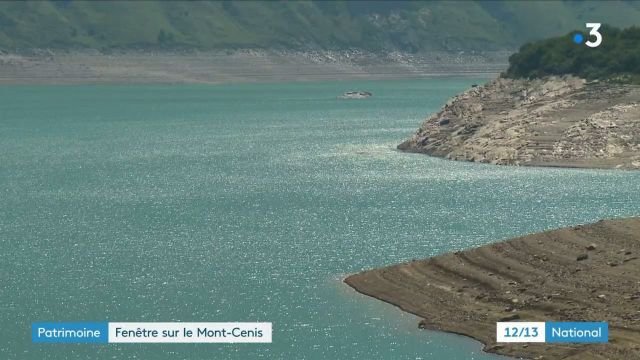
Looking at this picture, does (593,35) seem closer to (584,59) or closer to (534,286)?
(584,59)

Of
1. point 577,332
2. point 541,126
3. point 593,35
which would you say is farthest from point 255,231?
point 593,35

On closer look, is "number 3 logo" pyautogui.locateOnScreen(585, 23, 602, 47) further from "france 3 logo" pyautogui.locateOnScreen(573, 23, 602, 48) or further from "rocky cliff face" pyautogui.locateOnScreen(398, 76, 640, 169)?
"rocky cliff face" pyautogui.locateOnScreen(398, 76, 640, 169)

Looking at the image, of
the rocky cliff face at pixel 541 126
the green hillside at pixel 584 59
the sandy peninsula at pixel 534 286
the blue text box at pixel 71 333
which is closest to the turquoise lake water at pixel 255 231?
the blue text box at pixel 71 333

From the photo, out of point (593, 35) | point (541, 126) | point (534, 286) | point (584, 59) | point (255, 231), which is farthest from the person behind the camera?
point (593, 35)

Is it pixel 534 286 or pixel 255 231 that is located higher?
pixel 534 286

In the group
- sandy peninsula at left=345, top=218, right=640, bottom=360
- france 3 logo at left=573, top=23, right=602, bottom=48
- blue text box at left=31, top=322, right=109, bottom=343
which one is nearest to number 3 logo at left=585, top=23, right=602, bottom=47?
france 3 logo at left=573, top=23, right=602, bottom=48

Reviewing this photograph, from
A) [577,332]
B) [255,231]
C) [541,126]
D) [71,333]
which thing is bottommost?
[255,231]

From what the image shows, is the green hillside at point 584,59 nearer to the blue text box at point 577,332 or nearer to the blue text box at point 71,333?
the blue text box at point 577,332
